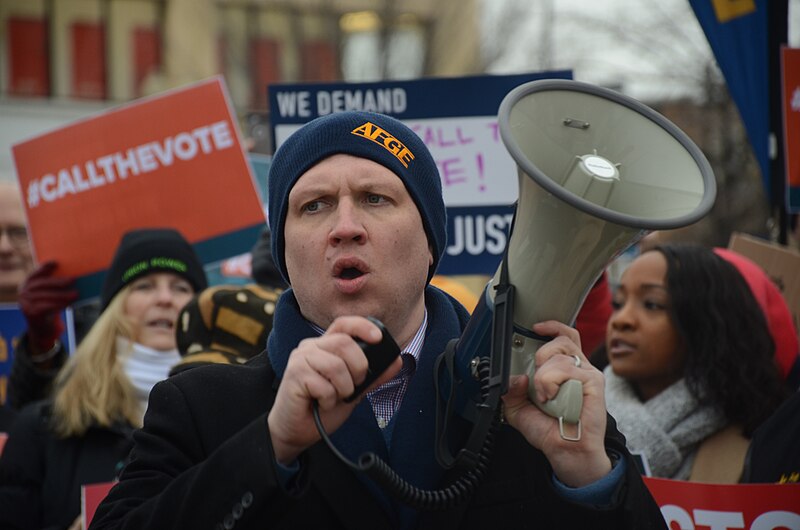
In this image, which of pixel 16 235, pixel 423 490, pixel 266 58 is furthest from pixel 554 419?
pixel 266 58

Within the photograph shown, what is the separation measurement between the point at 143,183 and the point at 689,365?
246cm

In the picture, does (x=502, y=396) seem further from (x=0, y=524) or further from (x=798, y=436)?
(x=0, y=524)

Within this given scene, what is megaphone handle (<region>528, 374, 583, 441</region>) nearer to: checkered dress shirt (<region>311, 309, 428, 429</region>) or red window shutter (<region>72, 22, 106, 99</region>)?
checkered dress shirt (<region>311, 309, 428, 429</region>)

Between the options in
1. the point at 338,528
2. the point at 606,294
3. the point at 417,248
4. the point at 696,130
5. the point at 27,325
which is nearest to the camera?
the point at 338,528

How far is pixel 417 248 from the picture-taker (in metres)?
2.23

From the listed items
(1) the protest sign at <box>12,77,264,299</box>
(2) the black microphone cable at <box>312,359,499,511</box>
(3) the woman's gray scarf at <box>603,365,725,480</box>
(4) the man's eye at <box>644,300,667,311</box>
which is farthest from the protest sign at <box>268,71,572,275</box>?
(2) the black microphone cable at <box>312,359,499,511</box>

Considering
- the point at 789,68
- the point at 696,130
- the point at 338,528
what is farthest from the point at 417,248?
the point at 696,130

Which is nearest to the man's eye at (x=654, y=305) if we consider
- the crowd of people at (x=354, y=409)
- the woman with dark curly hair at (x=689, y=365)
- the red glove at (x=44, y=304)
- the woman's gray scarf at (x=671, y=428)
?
the woman with dark curly hair at (x=689, y=365)

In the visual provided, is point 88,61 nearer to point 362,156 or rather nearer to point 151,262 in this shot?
point 151,262

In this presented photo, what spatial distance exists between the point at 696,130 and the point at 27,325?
18625 millimetres

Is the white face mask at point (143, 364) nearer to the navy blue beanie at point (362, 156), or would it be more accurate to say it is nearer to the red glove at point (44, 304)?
the red glove at point (44, 304)

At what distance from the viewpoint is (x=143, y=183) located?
503cm

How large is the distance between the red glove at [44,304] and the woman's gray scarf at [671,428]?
2.39m

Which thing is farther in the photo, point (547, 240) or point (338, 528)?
point (338, 528)
